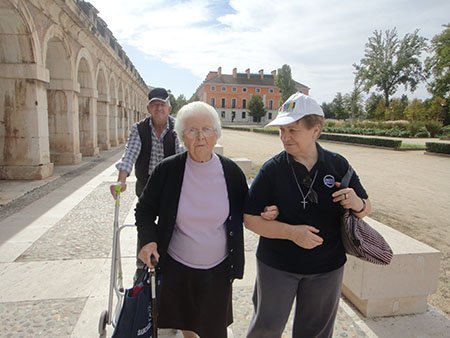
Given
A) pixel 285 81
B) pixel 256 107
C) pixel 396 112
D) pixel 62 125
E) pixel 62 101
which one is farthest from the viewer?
pixel 285 81

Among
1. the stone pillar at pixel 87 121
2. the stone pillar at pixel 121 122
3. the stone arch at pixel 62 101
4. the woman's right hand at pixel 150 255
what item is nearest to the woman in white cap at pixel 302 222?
the woman's right hand at pixel 150 255

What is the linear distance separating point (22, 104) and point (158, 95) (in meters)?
7.28

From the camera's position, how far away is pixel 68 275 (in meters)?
3.73

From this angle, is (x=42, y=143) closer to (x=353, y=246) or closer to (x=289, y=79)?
(x=353, y=246)

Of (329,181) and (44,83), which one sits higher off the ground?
(44,83)

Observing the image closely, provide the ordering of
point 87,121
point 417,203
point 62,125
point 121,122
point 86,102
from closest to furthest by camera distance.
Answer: point 417,203
point 62,125
point 86,102
point 87,121
point 121,122

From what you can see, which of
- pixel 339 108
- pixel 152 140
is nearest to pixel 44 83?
pixel 152 140

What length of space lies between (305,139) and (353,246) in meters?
0.66

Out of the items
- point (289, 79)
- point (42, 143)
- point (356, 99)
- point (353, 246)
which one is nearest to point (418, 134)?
point (356, 99)

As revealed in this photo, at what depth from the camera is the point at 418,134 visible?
114 feet

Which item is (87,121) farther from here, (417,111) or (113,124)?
(417,111)

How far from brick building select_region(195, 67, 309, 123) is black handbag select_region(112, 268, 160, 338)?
87.5 meters

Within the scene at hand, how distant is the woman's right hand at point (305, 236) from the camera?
176cm

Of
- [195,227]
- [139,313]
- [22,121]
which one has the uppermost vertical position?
[22,121]
